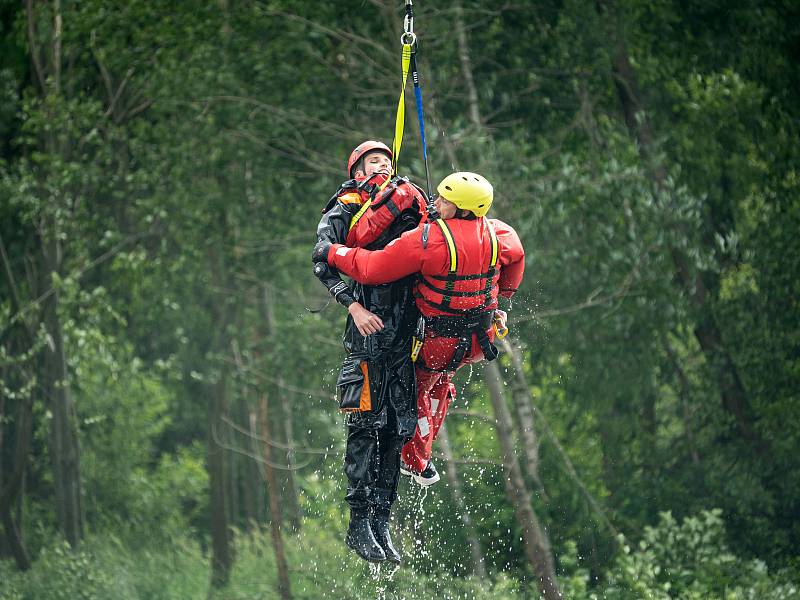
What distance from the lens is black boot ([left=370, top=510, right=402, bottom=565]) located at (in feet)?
22.1

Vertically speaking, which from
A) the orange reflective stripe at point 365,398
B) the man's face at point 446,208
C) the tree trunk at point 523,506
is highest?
the man's face at point 446,208

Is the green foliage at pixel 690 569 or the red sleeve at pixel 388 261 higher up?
the red sleeve at pixel 388 261

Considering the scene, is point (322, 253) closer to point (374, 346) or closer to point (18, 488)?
point (374, 346)

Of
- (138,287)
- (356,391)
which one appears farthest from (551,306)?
(356,391)

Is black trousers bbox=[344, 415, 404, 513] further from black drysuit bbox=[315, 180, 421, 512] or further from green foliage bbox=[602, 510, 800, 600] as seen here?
green foliage bbox=[602, 510, 800, 600]

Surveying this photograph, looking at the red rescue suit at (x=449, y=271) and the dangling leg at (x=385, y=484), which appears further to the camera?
the dangling leg at (x=385, y=484)

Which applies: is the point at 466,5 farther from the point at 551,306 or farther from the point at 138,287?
the point at 138,287

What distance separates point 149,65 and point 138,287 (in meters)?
3.76

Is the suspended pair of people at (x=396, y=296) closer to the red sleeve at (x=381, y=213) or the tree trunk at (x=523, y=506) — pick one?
the red sleeve at (x=381, y=213)

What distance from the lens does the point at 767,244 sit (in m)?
14.9

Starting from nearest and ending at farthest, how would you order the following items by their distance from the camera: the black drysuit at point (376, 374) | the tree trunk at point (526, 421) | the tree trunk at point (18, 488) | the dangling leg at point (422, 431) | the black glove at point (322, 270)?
the black glove at point (322, 270)
the black drysuit at point (376, 374)
the dangling leg at point (422, 431)
the tree trunk at point (526, 421)
the tree trunk at point (18, 488)

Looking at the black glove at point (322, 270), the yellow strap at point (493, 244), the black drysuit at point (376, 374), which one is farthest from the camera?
the black drysuit at point (376, 374)

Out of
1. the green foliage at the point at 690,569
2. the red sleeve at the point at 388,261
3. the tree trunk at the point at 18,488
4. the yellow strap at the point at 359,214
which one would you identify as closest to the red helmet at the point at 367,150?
the yellow strap at the point at 359,214

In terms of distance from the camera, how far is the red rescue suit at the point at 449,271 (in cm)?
613
